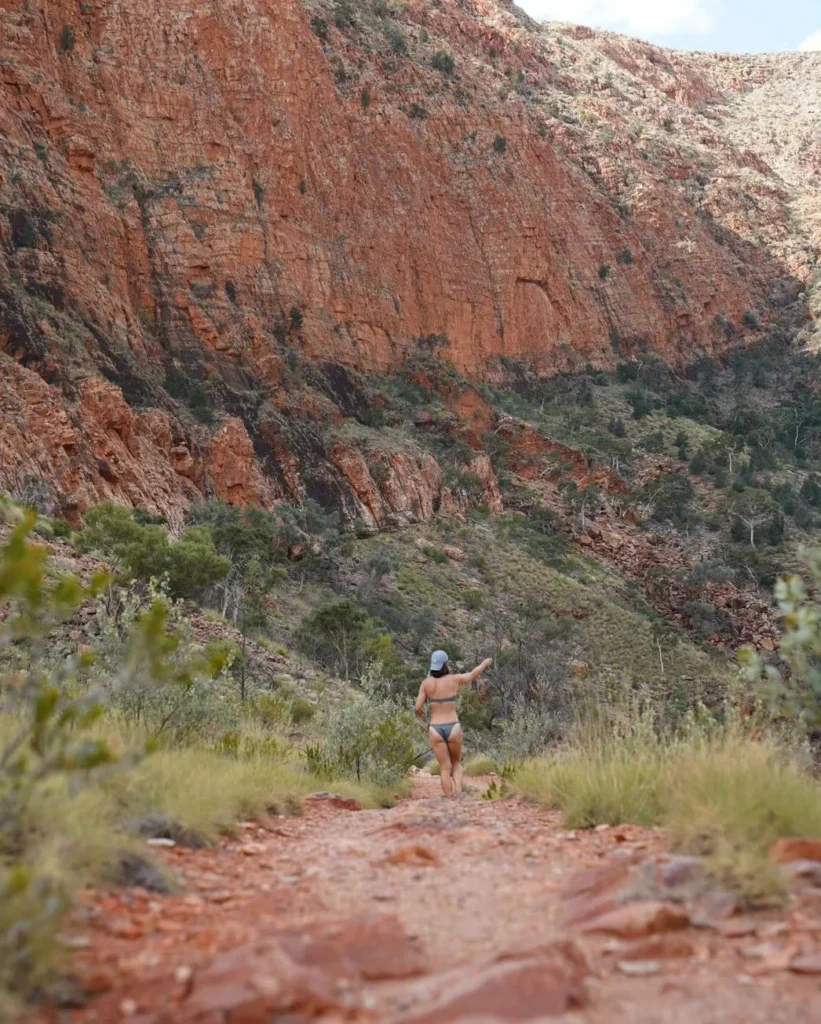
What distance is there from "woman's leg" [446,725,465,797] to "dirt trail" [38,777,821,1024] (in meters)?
3.36

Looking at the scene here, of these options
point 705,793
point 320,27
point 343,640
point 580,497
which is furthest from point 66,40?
point 705,793

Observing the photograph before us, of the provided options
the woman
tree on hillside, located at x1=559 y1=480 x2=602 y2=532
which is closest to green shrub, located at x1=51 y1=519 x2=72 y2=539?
the woman

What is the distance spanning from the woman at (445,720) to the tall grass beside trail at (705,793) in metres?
1.52

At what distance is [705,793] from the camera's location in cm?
415

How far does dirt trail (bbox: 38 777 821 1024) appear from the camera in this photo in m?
2.47

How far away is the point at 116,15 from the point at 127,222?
12438 mm

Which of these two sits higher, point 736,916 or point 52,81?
point 52,81

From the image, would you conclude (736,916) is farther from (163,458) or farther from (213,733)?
(163,458)

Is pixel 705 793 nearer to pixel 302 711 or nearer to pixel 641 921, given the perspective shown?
pixel 641 921

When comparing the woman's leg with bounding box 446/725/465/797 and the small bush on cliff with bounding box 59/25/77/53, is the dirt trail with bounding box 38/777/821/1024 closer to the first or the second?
the woman's leg with bounding box 446/725/465/797

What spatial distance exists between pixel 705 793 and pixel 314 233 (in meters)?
46.1

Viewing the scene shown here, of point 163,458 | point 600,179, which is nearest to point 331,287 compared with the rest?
point 163,458

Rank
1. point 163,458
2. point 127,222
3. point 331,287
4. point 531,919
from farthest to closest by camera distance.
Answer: point 331,287 → point 127,222 → point 163,458 → point 531,919

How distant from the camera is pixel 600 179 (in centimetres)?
6769
